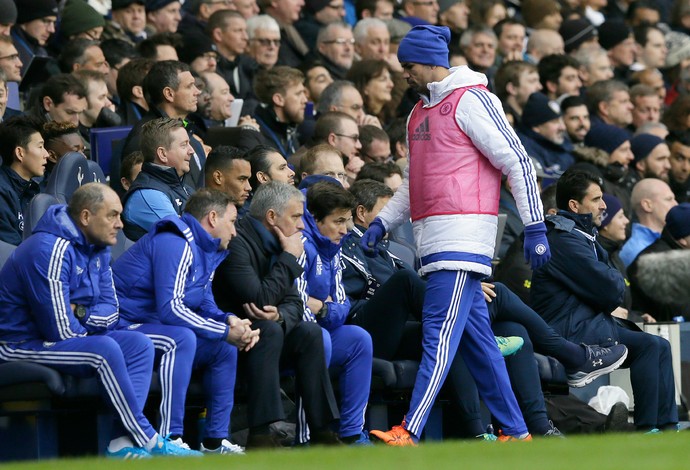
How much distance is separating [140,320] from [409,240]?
3495 mm

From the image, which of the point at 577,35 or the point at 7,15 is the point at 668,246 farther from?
the point at 577,35

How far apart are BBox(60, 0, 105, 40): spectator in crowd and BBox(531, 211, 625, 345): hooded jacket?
5050 millimetres

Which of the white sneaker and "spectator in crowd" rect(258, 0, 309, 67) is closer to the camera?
the white sneaker

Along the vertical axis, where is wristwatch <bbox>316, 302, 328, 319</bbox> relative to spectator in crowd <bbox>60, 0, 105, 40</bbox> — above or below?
below

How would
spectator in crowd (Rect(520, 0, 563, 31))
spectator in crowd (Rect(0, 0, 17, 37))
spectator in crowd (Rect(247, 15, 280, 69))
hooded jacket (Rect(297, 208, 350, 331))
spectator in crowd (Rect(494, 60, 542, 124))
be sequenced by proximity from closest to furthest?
hooded jacket (Rect(297, 208, 350, 331)) → spectator in crowd (Rect(0, 0, 17, 37)) → spectator in crowd (Rect(247, 15, 280, 69)) → spectator in crowd (Rect(494, 60, 542, 124)) → spectator in crowd (Rect(520, 0, 563, 31))

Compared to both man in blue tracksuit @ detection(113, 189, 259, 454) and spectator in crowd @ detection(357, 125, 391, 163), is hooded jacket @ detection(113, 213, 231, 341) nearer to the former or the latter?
man in blue tracksuit @ detection(113, 189, 259, 454)

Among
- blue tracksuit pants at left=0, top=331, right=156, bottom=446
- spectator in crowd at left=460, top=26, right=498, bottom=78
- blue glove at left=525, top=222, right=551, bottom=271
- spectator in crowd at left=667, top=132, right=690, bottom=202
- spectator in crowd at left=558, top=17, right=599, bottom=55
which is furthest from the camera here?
spectator in crowd at left=558, top=17, right=599, bottom=55

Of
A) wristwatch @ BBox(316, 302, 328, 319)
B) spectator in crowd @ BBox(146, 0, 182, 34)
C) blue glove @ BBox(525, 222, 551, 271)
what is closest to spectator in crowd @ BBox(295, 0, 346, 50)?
spectator in crowd @ BBox(146, 0, 182, 34)

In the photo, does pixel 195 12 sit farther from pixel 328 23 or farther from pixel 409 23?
pixel 409 23

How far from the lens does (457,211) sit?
9.30m

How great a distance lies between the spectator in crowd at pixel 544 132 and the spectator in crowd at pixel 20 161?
270 inches

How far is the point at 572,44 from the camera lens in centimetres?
2052

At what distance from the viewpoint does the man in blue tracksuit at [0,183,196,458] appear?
8320 millimetres

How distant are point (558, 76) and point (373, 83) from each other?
11.6ft
